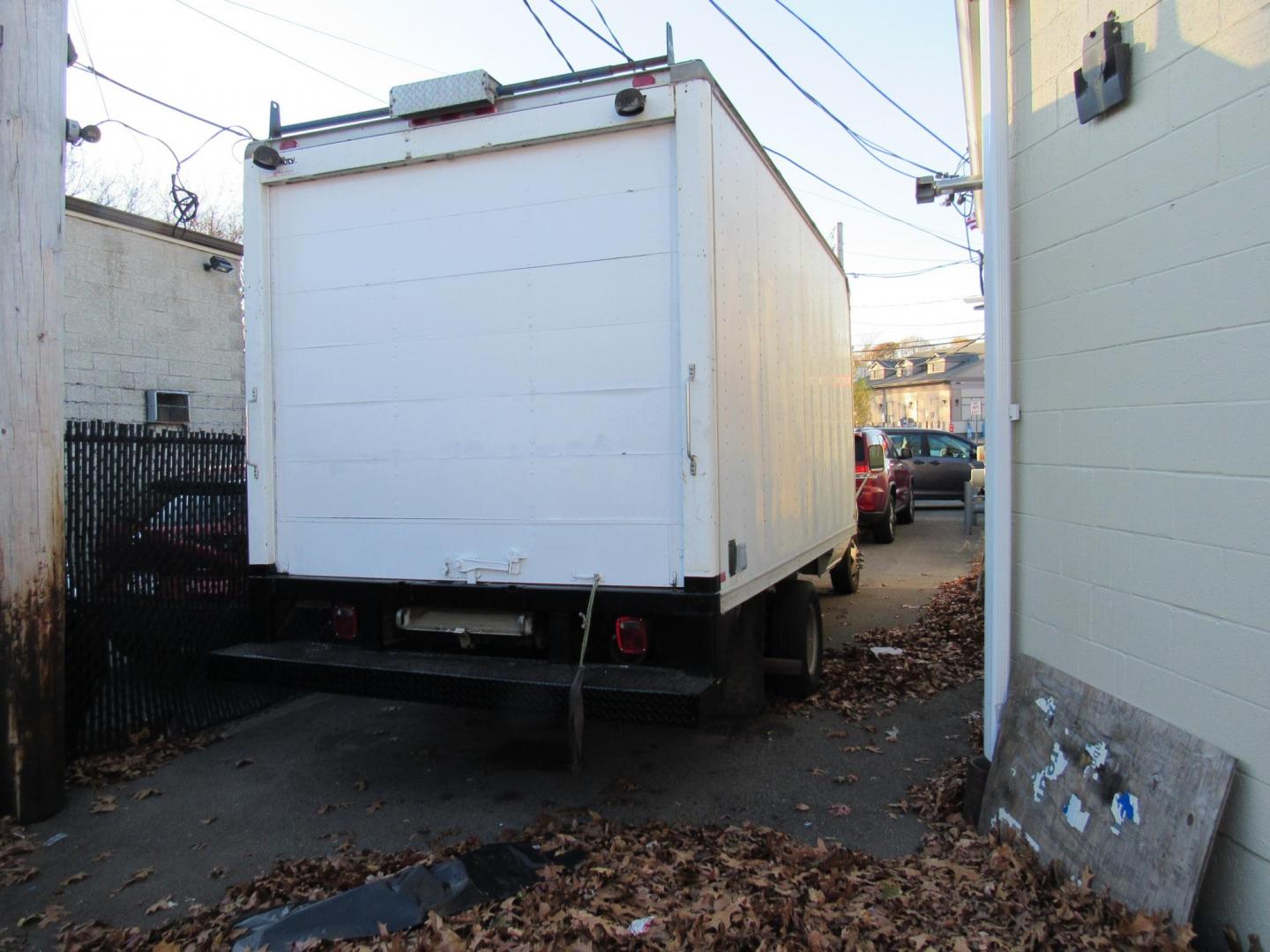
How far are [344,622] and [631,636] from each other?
67.0 inches

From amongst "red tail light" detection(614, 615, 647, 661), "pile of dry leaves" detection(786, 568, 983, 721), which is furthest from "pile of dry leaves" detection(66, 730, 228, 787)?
"pile of dry leaves" detection(786, 568, 983, 721)

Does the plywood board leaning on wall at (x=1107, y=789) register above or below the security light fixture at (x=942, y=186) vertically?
below

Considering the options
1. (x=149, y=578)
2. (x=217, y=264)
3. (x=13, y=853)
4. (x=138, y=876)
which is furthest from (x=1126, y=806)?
(x=217, y=264)

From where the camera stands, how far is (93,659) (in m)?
5.00

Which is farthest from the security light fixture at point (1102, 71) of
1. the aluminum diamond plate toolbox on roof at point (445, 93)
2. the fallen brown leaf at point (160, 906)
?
the fallen brown leaf at point (160, 906)

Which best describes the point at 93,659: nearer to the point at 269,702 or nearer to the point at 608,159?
the point at 269,702

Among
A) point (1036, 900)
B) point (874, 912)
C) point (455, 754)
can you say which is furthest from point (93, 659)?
point (1036, 900)

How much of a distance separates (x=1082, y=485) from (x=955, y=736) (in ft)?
7.93

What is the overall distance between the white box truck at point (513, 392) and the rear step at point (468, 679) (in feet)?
0.05

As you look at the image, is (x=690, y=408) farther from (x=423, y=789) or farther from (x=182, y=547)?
(x=182, y=547)

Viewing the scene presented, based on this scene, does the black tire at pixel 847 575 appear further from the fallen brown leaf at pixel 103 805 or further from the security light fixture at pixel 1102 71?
the fallen brown leaf at pixel 103 805

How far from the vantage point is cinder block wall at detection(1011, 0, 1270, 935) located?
2.63 metres

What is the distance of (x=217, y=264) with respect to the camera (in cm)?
1249

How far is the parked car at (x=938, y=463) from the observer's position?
62.8ft
